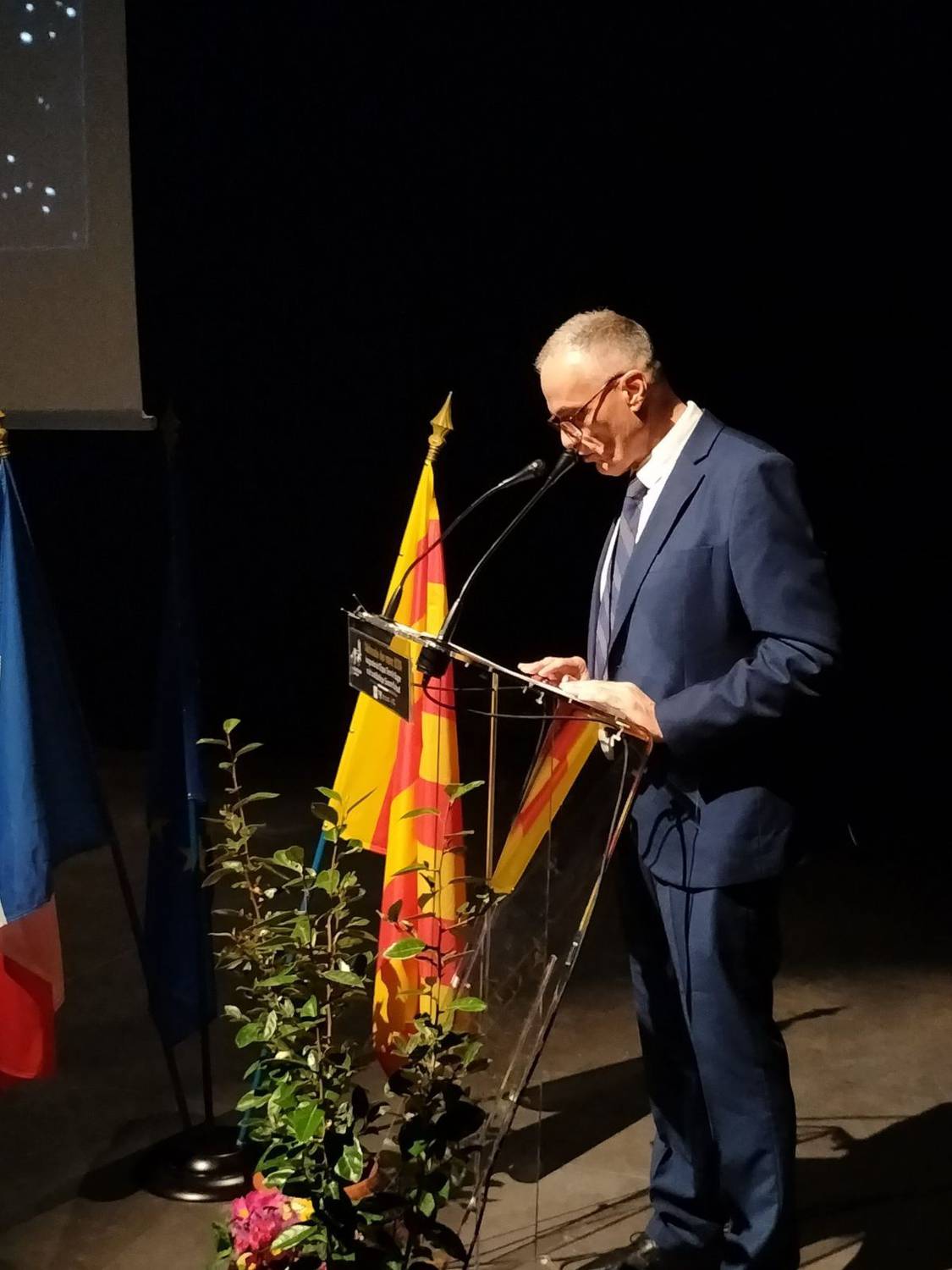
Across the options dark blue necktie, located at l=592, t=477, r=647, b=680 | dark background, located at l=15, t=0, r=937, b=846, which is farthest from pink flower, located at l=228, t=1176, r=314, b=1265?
dark background, located at l=15, t=0, r=937, b=846

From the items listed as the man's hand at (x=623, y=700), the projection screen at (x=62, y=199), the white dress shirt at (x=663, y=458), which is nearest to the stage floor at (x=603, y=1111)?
the man's hand at (x=623, y=700)

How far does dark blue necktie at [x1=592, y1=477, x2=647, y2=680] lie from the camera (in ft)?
6.57

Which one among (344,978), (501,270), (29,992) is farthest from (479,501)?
(501,270)

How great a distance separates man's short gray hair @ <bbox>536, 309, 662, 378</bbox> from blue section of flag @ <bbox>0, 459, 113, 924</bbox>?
966 mm

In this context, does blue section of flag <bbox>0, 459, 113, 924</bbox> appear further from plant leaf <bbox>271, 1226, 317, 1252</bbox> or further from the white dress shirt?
the white dress shirt

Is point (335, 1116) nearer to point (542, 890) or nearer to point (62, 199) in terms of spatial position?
point (542, 890)

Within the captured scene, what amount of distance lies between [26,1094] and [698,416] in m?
2.04

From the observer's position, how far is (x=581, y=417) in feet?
6.31

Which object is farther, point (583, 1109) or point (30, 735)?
point (583, 1109)

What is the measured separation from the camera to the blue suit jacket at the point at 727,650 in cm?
178

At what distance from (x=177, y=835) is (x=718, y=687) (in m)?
1.12

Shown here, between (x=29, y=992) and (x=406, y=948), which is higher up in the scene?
(x=406, y=948)

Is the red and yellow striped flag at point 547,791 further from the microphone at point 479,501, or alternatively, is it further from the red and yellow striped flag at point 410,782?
the red and yellow striped flag at point 410,782

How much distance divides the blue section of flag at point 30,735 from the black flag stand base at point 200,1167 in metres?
0.58
